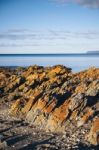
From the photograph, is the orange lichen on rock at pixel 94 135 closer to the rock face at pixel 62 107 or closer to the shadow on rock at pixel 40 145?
the rock face at pixel 62 107

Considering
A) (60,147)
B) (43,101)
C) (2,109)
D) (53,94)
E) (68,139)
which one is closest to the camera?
(60,147)

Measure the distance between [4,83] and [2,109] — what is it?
42.2 ft

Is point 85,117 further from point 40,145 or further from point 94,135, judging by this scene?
point 40,145

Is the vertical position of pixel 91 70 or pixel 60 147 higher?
pixel 91 70

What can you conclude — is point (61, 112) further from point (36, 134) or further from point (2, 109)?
point (2, 109)

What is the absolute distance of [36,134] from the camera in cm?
2339

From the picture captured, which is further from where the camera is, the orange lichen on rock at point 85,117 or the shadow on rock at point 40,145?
the orange lichen on rock at point 85,117

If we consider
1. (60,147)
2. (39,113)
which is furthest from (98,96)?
(60,147)

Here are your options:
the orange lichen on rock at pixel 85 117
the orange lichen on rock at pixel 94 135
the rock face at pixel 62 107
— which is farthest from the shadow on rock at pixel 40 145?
the orange lichen on rock at pixel 85 117

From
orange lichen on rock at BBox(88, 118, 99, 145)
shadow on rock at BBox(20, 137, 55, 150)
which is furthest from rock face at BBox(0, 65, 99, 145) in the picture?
shadow on rock at BBox(20, 137, 55, 150)

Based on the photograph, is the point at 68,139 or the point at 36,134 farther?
the point at 36,134

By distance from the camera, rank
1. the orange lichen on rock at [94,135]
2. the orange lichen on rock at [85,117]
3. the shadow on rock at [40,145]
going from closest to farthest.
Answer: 1. the shadow on rock at [40,145]
2. the orange lichen on rock at [94,135]
3. the orange lichen on rock at [85,117]

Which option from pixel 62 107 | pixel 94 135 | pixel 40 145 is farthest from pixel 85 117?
pixel 40 145

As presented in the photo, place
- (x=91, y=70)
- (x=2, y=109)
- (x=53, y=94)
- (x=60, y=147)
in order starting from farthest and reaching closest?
(x=91, y=70)
(x=2, y=109)
(x=53, y=94)
(x=60, y=147)
